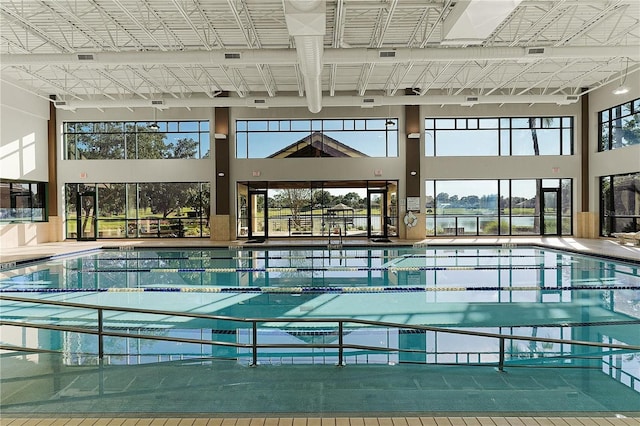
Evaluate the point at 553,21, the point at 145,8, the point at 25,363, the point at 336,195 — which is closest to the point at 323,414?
the point at 25,363

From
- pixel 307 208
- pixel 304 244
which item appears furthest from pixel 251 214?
pixel 304 244

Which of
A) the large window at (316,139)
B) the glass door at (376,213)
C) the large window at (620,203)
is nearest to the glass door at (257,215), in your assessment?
the large window at (316,139)

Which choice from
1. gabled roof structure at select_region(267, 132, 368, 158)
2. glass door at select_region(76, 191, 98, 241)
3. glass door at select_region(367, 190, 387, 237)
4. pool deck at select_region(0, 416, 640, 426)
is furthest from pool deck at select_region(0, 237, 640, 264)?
pool deck at select_region(0, 416, 640, 426)

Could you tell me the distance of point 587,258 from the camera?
10.9m

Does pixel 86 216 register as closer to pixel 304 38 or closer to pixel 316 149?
pixel 316 149

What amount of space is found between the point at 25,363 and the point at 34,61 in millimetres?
7962

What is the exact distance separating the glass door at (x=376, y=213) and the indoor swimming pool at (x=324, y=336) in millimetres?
5304

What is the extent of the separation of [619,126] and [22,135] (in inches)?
770

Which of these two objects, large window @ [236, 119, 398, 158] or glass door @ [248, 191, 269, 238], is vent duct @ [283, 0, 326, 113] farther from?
glass door @ [248, 191, 269, 238]

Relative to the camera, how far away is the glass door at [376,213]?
16.2 metres

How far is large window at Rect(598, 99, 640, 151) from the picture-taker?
13.3m

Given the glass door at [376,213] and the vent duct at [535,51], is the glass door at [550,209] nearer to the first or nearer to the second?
the glass door at [376,213]

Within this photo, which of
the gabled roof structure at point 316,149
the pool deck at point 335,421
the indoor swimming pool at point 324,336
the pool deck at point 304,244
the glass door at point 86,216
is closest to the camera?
the pool deck at point 335,421

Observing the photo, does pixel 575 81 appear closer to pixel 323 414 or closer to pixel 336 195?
pixel 336 195
